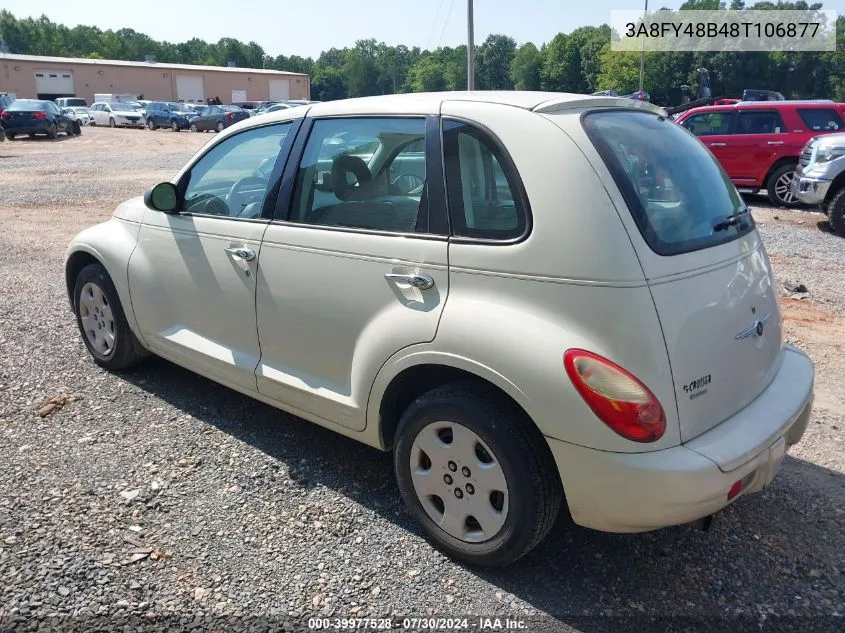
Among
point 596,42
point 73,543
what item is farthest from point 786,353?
point 596,42

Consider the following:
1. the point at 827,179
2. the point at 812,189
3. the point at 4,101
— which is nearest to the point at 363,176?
the point at 827,179

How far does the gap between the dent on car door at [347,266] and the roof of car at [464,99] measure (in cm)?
6

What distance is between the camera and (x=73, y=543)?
2994mm

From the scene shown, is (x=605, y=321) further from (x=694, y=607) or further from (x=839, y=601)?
(x=839, y=601)

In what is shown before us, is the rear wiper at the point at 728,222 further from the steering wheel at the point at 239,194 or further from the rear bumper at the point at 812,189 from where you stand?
the rear bumper at the point at 812,189

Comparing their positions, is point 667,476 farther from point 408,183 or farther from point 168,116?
point 168,116

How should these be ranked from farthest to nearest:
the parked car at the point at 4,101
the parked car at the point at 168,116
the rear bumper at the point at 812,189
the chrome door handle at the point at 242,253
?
the parked car at the point at 168,116, the parked car at the point at 4,101, the rear bumper at the point at 812,189, the chrome door handle at the point at 242,253

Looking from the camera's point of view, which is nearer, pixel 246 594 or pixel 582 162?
pixel 582 162

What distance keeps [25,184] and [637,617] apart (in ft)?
55.3

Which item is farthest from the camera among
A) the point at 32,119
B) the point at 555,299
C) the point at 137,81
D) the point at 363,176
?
the point at 137,81

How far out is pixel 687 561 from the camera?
2.88 metres

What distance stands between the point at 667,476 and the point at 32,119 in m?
32.5

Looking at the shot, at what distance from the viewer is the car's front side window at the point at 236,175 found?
11.8 ft

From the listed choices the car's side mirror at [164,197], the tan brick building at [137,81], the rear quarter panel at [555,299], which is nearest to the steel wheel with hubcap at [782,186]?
the rear quarter panel at [555,299]
